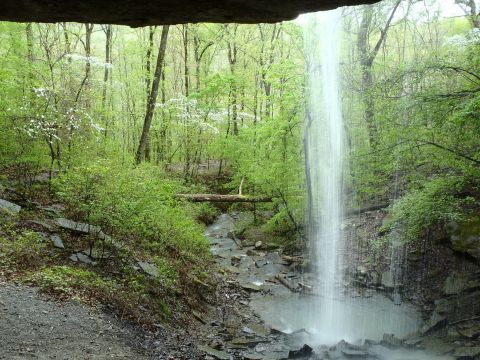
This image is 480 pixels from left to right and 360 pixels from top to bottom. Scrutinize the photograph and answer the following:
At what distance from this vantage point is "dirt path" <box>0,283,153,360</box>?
18.2ft

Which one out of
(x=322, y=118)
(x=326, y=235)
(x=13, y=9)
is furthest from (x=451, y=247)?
A: (x=13, y=9)

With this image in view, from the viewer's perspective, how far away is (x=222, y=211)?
2008 cm

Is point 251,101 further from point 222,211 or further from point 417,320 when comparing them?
point 417,320

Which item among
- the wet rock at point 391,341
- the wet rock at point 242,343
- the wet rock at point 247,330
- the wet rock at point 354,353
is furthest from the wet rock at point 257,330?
the wet rock at point 391,341

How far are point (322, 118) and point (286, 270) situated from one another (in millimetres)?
5985

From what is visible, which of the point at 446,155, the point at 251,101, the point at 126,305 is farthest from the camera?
the point at 251,101

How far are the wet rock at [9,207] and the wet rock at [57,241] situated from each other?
1.24 metres

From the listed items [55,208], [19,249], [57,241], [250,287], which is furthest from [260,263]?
[19,249]

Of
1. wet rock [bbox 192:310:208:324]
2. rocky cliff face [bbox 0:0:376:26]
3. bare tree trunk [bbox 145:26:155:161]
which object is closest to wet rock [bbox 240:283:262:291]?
wet rock [bbox 192:310:208:324]

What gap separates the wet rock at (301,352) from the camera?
27.4 ft

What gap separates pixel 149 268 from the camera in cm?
932

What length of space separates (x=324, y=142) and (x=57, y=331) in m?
11.5

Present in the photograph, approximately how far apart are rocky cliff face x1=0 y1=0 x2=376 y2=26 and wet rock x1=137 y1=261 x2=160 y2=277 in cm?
697

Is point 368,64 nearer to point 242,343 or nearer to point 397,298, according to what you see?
point 397,298
